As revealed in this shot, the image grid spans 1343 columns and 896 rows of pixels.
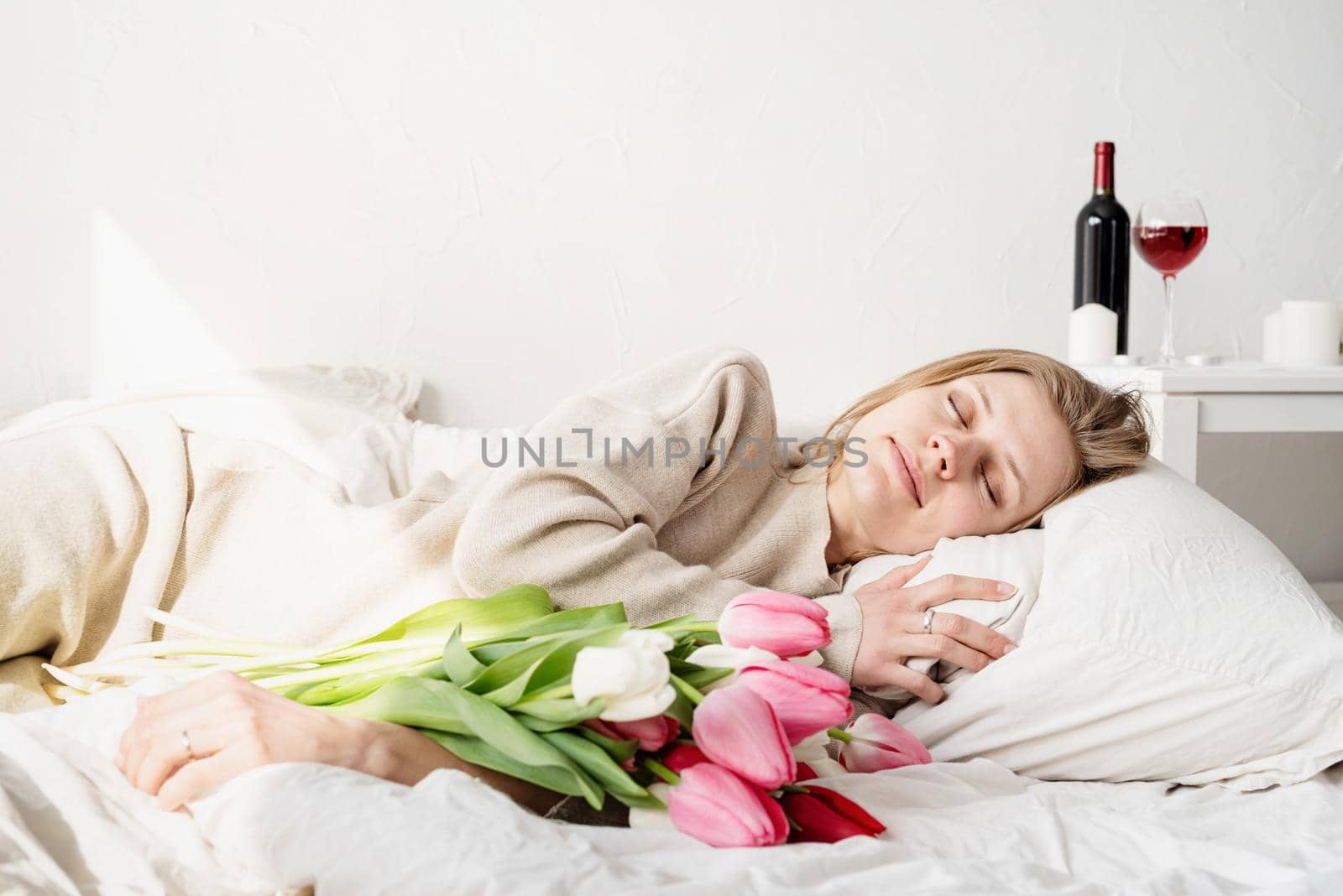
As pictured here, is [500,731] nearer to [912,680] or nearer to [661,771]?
[661,771]

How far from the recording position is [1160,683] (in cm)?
101

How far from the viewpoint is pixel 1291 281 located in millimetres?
2162

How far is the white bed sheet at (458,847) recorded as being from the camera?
0.63 meters

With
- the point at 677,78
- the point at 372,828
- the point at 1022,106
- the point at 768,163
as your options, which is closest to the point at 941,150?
the point at 1022,106

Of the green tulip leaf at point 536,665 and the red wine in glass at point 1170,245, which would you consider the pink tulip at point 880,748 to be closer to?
the green tulip leaf at point 536,665

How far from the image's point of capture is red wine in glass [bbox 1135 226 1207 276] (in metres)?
1.68

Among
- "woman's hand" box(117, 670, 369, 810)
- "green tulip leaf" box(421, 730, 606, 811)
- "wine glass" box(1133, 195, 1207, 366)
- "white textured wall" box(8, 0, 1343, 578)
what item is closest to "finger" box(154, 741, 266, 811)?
"woman's hand" box(117, 670, 369, 810)

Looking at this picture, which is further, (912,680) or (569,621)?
(912,680)

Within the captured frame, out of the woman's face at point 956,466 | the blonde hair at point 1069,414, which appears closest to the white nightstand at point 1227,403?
the blonde hair at point 1069,414

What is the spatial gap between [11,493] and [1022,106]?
5.53 ft

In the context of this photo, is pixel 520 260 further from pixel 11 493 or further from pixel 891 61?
pixel 11 493

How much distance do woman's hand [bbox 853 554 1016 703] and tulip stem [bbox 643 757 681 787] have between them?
0.40 meters

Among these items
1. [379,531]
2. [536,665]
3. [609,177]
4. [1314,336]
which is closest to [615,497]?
[379,531]

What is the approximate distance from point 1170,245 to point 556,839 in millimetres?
1412
